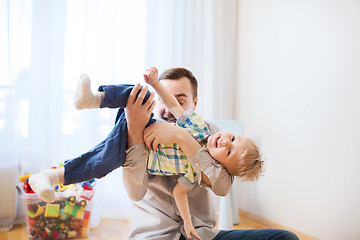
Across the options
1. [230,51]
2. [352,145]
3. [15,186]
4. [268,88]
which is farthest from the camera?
[230,51]

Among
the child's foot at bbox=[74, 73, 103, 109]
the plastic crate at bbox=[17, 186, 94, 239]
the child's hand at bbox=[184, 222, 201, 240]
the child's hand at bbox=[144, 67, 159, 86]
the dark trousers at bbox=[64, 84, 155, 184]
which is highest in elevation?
the child's hand at bbox=[144, 67, 159, 86]

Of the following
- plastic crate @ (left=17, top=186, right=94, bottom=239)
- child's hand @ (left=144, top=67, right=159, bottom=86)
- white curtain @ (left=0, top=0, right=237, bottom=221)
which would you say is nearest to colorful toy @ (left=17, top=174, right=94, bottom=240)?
plastic crate @ (left=17, top=186, right=94, bottom=239)

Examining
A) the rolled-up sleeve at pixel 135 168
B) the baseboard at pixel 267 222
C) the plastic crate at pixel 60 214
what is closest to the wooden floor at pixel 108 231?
the baseboard at pixel 267 222

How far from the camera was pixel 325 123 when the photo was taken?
218cm

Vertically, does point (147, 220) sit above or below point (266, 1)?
below

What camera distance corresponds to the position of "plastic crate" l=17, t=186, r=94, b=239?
2.09m

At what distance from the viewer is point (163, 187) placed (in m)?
1.38

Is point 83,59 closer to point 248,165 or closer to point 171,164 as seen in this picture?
point 171,164

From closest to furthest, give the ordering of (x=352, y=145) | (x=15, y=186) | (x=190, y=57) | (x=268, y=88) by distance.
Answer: (x=352, y=145) < (x=15, y=186) < (x=268, y=88) < (x=190, y=57)

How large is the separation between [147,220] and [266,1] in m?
2.22

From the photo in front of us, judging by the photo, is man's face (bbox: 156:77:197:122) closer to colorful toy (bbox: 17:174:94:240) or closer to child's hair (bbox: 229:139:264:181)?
child's hair (bbox: 229:139:264:181)

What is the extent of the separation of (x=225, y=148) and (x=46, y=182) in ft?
2.17

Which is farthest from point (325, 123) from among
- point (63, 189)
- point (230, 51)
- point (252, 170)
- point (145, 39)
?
point (63, 189)

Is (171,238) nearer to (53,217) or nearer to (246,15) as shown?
(53,217)
